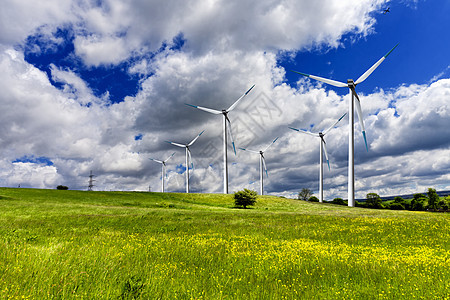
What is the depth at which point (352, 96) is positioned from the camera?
242ft

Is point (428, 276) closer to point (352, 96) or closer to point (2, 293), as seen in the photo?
point (2, 293)

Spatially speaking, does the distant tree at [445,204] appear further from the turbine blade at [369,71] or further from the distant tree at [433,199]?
the turbine blade at [369,71]

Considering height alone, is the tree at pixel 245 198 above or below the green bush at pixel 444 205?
above

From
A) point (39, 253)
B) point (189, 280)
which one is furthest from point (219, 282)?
point (39, 253)

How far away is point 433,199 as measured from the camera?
450ft

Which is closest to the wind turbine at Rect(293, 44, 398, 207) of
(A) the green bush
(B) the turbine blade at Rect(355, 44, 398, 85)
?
(B) the turbine blade at Rect(355, 44, 398, 85)

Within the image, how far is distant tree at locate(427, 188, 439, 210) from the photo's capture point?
136 meters

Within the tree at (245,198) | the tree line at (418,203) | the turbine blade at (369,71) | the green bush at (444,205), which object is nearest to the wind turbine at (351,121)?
the turbine blade at (369,71)

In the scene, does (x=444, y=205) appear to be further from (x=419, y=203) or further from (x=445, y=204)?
(x=419, y=203)

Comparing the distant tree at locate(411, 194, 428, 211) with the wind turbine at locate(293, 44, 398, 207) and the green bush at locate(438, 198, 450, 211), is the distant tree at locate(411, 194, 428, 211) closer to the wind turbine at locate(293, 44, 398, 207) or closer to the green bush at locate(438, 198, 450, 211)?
the green bush at locate(438, 198, 450, 211)

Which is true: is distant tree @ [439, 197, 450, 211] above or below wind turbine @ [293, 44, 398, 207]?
below

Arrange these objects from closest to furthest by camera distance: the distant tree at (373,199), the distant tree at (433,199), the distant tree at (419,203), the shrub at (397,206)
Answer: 1. the distant tree at (433,199)
2. the distant tree at (419,203)
3. the shrub at (397,206)
4. the distant tree at (373,199)

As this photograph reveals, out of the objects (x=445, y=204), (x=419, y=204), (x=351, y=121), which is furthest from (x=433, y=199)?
(x=351, y=121)

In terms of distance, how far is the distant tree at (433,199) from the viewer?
136275 mm
